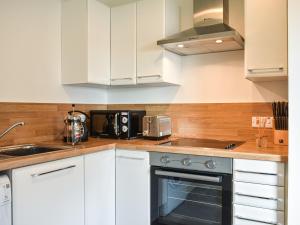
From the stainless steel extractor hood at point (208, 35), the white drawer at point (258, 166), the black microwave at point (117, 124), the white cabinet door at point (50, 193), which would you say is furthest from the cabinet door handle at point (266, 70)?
the white cabinet door at point (50, 193)

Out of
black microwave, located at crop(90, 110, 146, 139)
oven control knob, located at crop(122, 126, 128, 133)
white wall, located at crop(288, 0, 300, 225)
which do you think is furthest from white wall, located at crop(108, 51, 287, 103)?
white wall, located at crop(288, 0, 300, 225)

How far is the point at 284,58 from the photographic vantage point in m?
1.87

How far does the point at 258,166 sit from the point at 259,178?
0.25 ft

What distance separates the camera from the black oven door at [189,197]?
73.2 inches

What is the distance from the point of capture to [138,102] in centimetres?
293

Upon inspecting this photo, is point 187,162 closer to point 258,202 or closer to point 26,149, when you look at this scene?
point 258,202

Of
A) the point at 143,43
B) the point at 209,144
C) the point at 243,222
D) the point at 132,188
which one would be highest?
the point at 143,43

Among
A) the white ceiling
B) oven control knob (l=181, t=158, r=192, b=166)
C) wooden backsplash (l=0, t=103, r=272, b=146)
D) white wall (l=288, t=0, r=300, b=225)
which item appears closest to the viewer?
white wall (l=288, t=0, r=300, b=225)

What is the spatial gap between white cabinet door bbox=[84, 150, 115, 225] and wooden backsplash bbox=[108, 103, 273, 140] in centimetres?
76

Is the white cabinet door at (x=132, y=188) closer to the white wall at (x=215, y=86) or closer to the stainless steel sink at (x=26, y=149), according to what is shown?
the stainless steel sink at (x=26, y=149)

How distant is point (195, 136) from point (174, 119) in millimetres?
276

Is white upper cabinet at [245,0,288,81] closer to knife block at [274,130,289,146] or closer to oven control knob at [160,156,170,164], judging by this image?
knife block at [274,130,289,146]

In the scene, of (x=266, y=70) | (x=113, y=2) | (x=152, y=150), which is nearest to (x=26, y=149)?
(x=152, y=150)

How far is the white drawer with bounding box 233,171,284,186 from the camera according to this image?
1682 mm
